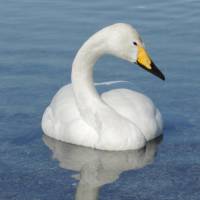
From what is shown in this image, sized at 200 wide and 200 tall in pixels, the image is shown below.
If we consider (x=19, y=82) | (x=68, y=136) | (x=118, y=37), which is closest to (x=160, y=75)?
(x=118, y=37)

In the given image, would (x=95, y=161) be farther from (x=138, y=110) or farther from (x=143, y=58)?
(x=143, y=58)

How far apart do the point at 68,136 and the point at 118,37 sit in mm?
1067

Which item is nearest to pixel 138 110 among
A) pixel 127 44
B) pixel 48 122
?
pixel 127 44

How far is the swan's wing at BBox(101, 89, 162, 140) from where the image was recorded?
759 cm

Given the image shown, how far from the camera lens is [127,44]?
7.35 meters

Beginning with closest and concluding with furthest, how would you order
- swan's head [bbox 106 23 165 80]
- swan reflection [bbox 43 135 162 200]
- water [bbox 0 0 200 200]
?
water [bbox 0 0 200 200]
swan reflection [bbox 43 135 162 200]
swan's head [bbox 106 23 165 80]

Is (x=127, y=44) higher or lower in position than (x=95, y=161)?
higher

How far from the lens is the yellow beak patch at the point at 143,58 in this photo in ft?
24.2

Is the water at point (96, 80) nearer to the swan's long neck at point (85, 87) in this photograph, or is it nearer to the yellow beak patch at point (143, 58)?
the swan's long neck at point (85, 87)

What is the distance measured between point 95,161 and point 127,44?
1079 millimetres

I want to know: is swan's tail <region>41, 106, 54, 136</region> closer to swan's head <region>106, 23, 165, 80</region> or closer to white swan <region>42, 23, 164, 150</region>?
white swan <region>42, 23, 164, 150</region>

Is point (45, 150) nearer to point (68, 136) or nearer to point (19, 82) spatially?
point (68, 136)

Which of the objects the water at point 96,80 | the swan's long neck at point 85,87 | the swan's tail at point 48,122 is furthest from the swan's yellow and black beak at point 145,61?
the swan's tail at point 48,122

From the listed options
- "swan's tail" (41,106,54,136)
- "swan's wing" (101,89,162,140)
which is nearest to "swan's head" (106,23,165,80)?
"swan's wing" (101,89,162,140)
